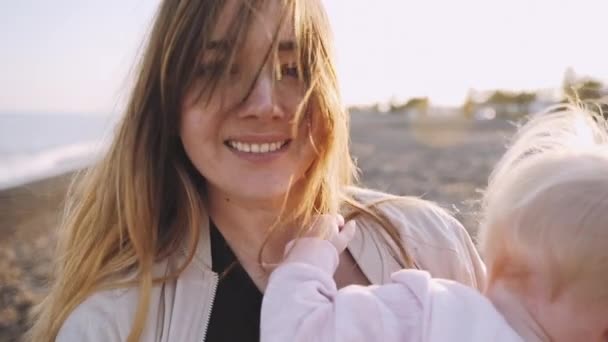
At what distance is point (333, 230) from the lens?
2502mm

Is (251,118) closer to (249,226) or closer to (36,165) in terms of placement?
(249,226)

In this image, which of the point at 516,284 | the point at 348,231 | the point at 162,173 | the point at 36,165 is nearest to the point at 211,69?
the point at 162,173

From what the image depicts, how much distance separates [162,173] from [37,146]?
20.8 metres

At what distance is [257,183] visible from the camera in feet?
8.02

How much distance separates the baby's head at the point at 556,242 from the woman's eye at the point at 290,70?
2.39 feet

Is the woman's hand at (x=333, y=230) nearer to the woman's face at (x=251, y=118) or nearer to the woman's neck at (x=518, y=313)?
the woman's face at (x=251, y=118)

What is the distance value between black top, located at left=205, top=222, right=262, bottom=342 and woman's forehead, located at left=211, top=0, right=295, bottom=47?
698 mm

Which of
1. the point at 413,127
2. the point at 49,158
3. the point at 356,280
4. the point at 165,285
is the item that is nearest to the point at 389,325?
the point at 356,280

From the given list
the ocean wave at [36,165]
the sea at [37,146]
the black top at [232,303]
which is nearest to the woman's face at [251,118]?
the black top at [232,303]

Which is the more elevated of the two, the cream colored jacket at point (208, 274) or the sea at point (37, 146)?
the cream colored jacket at point (208, 274)

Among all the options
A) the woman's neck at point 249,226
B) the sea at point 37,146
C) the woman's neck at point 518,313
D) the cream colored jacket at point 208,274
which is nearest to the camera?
the woman's neck at point 518,313

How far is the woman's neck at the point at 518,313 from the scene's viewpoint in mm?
1941

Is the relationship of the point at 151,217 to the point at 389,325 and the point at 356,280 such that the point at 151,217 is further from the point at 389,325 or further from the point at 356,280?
the point at 389,325

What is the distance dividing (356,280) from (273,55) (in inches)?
30.4
